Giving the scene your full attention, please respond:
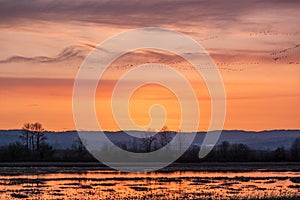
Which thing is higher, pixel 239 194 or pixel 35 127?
pixel 35 127

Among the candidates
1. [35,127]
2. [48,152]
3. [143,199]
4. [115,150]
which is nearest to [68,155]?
[48,152]

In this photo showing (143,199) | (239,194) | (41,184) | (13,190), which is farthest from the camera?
(41,184)

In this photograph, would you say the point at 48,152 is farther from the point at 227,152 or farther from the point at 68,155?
the point at 227,152

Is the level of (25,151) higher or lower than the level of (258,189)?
higher

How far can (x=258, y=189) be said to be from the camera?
150ft

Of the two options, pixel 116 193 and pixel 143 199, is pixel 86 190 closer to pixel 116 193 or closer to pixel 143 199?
pixel 116 193

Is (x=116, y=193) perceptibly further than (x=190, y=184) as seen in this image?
No

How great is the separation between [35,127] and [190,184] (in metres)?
→ 107

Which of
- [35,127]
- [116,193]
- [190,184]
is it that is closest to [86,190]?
[116,193]

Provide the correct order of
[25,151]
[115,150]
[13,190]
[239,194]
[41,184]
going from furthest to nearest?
[115,150] < [25,151] < [41,184] < [13,190] < [239,194]

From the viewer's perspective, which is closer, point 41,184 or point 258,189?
point 258,189

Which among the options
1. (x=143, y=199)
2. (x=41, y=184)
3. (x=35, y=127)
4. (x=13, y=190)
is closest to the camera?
(x=143, y=199)

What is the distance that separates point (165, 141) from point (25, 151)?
57.3 m

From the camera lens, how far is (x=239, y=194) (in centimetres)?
4103
